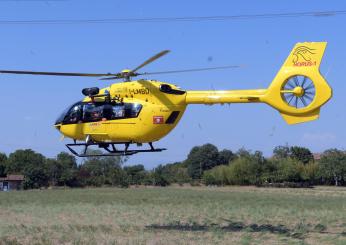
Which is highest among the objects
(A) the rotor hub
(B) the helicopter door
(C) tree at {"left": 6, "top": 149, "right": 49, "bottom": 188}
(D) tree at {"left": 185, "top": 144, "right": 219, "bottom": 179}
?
(D) tree at {"left": 185, "top": 144, "right": 219, "bottom": 179}

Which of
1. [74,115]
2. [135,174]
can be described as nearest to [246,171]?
[135,174]

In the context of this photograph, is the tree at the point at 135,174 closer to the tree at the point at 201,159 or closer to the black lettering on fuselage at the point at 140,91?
the tree at the point at 201,159

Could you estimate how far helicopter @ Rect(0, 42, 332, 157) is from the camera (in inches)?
709

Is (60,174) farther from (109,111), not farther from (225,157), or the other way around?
(109,111)

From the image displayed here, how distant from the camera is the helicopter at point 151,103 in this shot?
18016mm

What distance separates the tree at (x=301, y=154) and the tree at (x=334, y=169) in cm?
1446

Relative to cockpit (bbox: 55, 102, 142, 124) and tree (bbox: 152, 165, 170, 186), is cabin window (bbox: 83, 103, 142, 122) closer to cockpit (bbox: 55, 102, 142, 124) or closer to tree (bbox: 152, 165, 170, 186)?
cockpit (bbox: 55, 102, 142, 124)

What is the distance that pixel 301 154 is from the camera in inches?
4897

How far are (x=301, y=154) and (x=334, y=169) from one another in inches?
840

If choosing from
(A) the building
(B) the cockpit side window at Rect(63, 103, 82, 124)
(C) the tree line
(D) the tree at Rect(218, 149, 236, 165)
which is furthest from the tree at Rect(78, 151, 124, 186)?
(B) the cockpit side window at Rect(63, 103, 82, 124)

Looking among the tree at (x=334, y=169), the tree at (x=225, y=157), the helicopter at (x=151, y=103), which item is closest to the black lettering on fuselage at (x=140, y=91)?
the helicopter at (x=151, y=103)

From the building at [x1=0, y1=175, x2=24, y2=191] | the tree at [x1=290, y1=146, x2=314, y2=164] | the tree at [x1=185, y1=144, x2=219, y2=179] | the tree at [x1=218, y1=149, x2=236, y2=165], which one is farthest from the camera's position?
the tree at [x1=218, y1=149, x2=236, y2=165]

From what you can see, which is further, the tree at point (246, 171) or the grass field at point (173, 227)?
the tree at point (246, 171)

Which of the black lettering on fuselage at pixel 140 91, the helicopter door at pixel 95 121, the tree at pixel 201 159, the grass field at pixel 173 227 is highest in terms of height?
the tree at pixel 201 159
